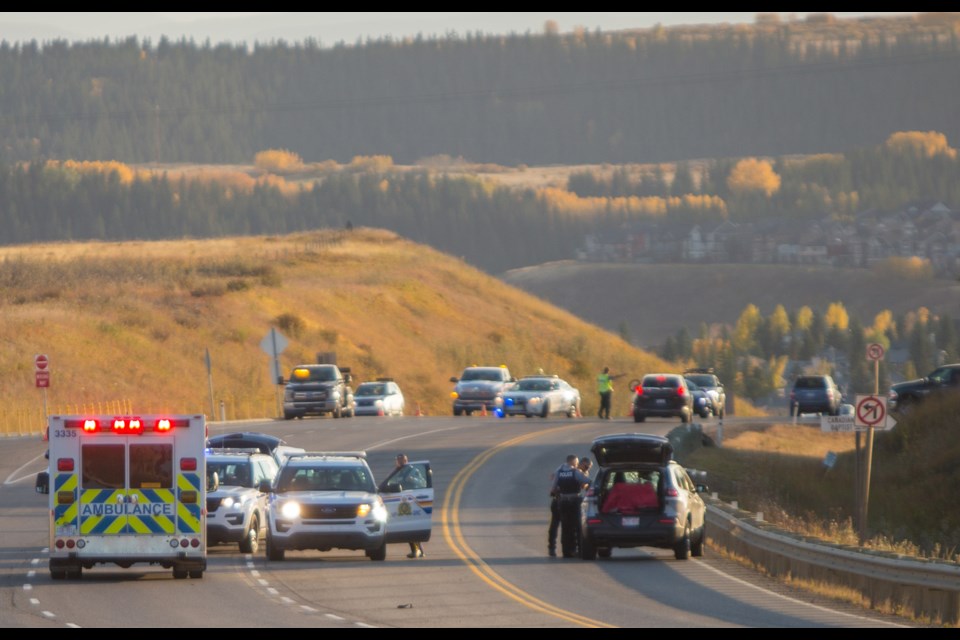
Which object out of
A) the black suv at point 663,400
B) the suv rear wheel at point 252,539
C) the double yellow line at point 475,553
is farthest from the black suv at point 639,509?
the black suv at point 663,400

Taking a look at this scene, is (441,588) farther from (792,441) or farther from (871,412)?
(792,441)

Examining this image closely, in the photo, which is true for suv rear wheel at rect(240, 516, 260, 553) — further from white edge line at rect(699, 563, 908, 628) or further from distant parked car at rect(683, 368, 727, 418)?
distant parked car at rect(683, 368, 727, 418)

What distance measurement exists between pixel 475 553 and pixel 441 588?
5.23 metres

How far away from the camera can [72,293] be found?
9138cm

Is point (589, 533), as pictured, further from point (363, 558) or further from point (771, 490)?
point (771, 490)

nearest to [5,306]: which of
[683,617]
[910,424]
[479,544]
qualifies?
[910,424]

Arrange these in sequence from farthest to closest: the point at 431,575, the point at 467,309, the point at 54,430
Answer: the point at 467,309, the point at 431,575, the point at 54,430

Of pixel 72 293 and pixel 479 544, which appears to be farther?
pixel 72 293

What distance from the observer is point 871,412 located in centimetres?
3078

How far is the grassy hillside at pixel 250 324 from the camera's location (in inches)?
3014

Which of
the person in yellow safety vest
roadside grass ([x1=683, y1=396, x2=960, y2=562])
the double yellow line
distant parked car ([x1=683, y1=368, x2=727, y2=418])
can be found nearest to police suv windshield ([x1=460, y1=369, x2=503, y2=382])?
the person in yellow safety vest

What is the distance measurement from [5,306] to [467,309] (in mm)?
45117

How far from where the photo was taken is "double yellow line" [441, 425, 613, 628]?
2022cm

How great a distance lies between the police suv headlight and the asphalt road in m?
0.82
